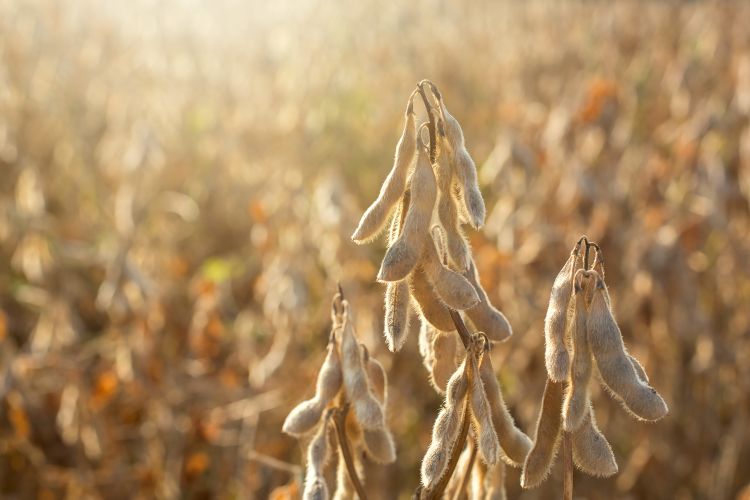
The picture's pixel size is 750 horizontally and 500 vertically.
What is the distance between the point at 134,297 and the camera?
2918 millimetres

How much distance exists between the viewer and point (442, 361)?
47.0 inches

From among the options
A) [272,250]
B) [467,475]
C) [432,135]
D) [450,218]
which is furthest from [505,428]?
[272,250]

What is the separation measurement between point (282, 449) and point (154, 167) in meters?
1.19

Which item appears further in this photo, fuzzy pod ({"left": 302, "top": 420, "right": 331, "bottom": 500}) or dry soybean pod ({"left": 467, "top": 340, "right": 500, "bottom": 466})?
fuzzy pod ({"left": 302, "top": 420, "right": 331, "bottom": 500})

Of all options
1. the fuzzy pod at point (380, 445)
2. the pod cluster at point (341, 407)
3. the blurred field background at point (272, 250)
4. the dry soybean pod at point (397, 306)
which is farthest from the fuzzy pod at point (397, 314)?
the blurred field background at point (272, 250)

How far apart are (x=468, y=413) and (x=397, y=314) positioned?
0.51 ft

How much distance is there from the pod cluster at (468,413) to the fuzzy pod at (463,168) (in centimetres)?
17

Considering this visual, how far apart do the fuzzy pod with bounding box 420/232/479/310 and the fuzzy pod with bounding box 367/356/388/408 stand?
0.82 ft

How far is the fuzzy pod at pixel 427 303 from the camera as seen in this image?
110 cm

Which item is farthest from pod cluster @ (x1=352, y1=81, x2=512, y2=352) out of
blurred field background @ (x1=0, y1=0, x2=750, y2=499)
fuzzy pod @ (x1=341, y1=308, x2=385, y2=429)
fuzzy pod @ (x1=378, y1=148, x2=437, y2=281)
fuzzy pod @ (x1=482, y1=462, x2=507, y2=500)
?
blurred field background @ (x1=0, y1=0, x2=750, y2=499)

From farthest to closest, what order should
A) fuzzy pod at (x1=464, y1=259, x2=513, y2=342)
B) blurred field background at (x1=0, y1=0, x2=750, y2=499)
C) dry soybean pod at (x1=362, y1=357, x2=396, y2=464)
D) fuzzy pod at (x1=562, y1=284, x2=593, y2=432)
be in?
blurred field background at (x1=0, y1=0, x2=750, y2=499) → dry soybean pod at (x1=362, y1=357, x2=396, y2=464) → fuzzy pod at (x1=464, y1=259, x2=513, y2=342) → fuzzy pod at (x1=562, y1=284, x2=593, y2=432)

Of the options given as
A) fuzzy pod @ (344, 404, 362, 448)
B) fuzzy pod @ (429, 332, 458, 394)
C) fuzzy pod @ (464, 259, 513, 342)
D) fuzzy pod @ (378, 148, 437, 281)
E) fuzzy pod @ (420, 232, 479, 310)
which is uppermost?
fuzzy pod @ (378, 148, 437, 281)

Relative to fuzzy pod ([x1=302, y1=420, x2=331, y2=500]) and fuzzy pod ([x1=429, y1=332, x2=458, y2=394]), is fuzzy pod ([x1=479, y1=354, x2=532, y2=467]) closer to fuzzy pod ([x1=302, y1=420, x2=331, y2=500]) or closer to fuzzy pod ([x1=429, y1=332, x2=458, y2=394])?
fuzzy pod ([x1=429, y1=332, x2=458, y2=394])

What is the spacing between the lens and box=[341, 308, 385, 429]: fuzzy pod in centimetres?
116
